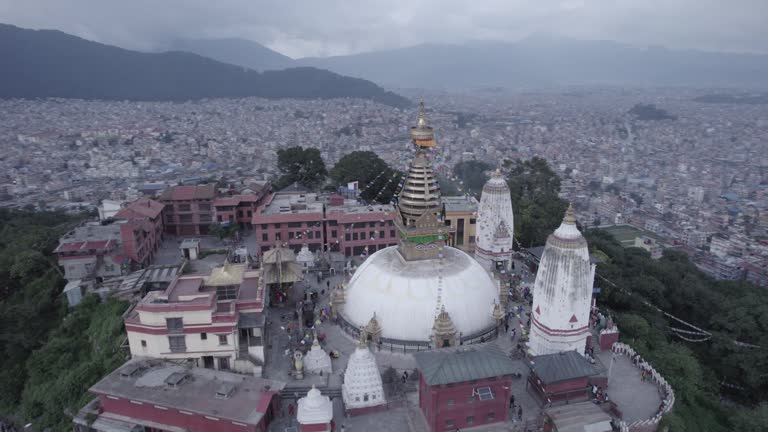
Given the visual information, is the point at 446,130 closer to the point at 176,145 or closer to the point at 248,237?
the point at 176,145

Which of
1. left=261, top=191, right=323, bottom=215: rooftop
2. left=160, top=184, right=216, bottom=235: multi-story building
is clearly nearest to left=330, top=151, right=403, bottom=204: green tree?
left=261, top=191, right=323, bottom=215: rooftop

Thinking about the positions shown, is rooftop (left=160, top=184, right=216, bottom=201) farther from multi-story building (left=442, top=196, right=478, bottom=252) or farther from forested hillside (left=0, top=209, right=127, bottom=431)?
multi-story building (left=442, top=196, right=478, bottom=252)

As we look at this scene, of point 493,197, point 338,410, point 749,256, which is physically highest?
point 493,197

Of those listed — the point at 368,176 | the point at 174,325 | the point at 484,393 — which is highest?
the point at 368,176

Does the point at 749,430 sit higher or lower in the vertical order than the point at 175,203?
lower

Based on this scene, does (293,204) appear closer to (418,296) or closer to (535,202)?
(418,296)

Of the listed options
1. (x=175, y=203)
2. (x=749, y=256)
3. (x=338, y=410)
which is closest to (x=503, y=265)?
(x=338, y=410)

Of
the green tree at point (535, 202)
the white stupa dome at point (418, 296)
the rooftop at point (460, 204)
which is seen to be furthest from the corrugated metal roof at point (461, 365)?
the green tree at point (535, 202)

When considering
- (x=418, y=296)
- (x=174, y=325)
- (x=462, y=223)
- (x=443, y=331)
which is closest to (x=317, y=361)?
(x=418, y=296)
